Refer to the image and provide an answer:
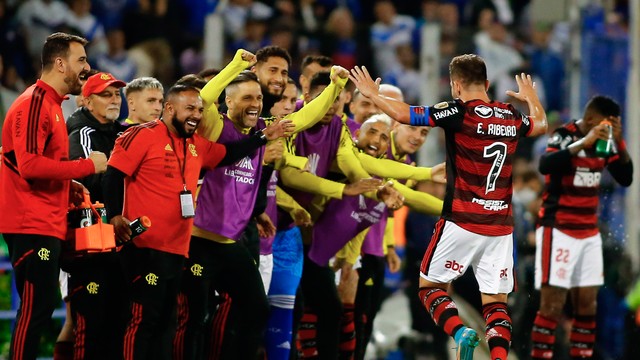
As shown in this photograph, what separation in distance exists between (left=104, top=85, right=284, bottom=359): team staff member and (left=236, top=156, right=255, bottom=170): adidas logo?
0.48m

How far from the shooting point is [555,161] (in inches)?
362

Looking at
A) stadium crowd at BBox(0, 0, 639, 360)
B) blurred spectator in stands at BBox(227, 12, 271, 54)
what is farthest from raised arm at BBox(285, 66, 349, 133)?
blurred spectator in stands at BBox(227, 12, 271, 54)

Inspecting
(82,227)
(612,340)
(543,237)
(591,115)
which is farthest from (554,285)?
(82,227)

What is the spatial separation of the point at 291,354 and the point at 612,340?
5.11 meters

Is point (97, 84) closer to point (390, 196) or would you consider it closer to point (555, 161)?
point (390, 196)

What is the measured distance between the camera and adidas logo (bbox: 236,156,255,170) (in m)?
7.42

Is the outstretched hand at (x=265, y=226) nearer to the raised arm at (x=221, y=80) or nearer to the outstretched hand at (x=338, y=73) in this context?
the raised arm at (x=221, y=80)

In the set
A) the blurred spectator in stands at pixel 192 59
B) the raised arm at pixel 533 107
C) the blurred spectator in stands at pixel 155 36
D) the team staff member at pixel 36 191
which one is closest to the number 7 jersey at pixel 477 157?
the raised arm at pixel 533 107

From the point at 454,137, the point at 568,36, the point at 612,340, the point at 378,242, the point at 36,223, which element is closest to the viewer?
the point at 36,223

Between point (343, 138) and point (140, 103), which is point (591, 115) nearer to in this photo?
point (343, 138)

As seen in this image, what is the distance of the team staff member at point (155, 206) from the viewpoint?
6.79 metres

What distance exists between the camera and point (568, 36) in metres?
14.5

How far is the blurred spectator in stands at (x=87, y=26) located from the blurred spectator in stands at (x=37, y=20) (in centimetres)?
11

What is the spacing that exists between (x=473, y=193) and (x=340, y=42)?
6331mm
